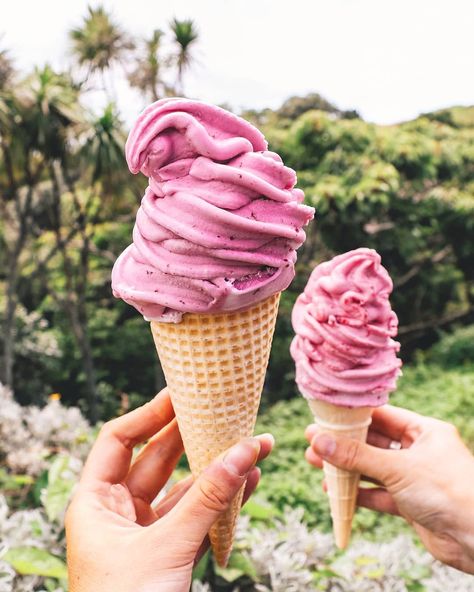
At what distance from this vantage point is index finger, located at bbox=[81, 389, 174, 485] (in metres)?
1.88

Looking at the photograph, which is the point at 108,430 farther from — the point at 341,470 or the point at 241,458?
the point at 341,470

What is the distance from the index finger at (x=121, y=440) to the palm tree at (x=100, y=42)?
1180 cm

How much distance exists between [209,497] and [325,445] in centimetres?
80

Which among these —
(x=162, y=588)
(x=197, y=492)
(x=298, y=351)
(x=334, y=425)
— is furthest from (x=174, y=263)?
(x=334, y=425)

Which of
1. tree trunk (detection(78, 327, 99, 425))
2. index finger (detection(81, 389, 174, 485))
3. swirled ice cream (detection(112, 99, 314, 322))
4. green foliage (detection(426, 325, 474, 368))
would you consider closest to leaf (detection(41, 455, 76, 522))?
index finger (detection(81, 389, 174, 485))

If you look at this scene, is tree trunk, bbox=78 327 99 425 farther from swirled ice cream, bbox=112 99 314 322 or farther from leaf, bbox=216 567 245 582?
swirled ice cream, bbox=112 99 314 322

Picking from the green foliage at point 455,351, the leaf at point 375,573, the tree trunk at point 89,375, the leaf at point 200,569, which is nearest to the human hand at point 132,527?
the leaf at point 200,569

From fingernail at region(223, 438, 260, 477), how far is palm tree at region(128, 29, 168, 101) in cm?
1068

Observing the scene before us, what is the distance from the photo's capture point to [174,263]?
57.1 inches

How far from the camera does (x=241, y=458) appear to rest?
1536 millimetres

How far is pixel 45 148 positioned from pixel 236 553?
8341 millimetres

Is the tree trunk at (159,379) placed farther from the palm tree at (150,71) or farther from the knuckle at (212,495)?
the knuckle at (212,495)

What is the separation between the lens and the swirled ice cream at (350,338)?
2.16m

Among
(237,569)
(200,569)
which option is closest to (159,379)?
(237,569)
